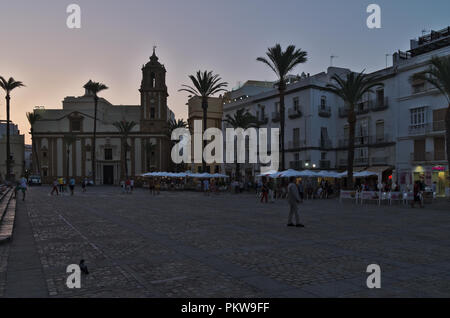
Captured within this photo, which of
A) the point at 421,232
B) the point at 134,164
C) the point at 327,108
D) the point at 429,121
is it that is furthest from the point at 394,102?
the point at 134,164

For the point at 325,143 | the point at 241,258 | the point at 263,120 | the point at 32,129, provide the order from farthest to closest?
1. the point at 32,129
2. the point at 263,120
3. the point at 325,143
4. the point at 241,258

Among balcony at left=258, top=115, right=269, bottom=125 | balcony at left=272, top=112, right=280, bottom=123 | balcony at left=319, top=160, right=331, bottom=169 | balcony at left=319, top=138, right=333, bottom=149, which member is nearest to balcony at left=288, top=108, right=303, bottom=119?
balcony at left=272, top=112, right=280, bottom=123

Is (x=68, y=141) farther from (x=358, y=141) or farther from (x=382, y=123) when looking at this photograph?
(x=382, y=123)

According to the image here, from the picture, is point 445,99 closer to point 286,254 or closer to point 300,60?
point 300,60

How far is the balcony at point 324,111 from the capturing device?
43.0 m

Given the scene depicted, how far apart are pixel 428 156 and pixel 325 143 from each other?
12.0 m

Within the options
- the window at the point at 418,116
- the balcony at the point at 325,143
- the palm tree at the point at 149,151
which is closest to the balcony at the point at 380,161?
the window at the point at 418,116

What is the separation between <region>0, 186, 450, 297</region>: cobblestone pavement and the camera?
5461 mm

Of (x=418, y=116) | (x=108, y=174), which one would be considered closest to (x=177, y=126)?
(x=108, y=174)

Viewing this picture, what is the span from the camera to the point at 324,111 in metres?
43.3

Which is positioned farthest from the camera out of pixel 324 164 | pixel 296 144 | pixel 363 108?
pixel 296 144

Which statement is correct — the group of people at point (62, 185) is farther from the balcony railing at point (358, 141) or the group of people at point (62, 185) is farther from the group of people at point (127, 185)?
the balcony railing at point (358, 141)

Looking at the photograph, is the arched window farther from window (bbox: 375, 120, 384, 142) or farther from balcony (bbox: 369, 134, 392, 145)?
window (bbox: 375, 120, 384, 142)

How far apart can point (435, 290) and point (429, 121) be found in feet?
103
